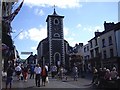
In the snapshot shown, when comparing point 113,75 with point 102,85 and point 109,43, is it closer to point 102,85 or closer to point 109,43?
point 102,85

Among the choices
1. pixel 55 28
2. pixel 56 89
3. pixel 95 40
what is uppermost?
pixel 55 28

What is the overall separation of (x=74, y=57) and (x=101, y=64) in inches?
495

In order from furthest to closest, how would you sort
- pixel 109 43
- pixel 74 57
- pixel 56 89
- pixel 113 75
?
pixel 74 57, pixel 109 43, pixel 113 75, pixel 56 89

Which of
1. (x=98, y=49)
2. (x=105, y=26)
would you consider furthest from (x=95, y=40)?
(x=105, y=26)

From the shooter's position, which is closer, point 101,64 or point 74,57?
point 101,64

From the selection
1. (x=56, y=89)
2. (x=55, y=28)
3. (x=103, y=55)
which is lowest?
(x=56, y=89)

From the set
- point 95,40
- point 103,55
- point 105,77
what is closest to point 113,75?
point 105,77

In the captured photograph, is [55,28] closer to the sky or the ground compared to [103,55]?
closer to the sky

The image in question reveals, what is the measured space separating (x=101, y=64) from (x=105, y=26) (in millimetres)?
7262

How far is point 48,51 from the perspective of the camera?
231ft

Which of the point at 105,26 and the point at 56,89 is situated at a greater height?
the point at 105,26

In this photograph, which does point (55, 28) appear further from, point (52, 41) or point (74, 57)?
point (74, 57)

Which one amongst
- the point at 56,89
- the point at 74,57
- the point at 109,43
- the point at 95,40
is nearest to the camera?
the point at 56,89

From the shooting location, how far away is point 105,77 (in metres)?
18.5
